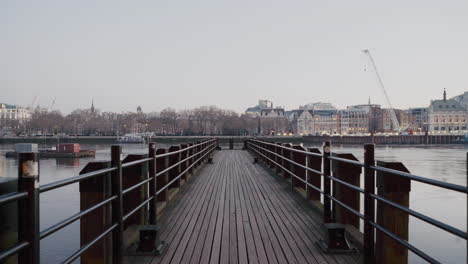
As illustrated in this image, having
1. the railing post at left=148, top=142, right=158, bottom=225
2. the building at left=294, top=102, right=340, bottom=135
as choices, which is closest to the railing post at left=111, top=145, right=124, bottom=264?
the railing post at left=148, top=142, right=158, bottom=225

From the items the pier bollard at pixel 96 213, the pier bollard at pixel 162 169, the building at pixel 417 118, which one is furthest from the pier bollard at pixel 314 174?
the building at pixel 417 118

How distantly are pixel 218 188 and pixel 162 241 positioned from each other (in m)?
5.73

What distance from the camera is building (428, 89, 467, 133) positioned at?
499ft

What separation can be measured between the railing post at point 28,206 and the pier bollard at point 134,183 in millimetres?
3088

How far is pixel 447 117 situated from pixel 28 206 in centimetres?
17294

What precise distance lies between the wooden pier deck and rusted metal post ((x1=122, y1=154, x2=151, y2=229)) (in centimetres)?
47

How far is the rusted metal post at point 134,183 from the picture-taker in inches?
218

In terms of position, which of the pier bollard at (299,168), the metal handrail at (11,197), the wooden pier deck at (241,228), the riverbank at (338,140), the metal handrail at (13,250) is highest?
the metal handrail at (11,197)

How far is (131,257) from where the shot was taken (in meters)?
4.75

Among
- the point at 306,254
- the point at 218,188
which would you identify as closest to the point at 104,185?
the point at 306,254

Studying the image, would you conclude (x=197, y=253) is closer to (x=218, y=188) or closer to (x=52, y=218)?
(x=218, y=188)

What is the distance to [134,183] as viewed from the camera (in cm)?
554

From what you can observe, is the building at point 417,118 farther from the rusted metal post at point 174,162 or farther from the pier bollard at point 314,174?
the pier bollard at point 314,174

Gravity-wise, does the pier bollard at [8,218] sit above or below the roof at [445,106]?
below
